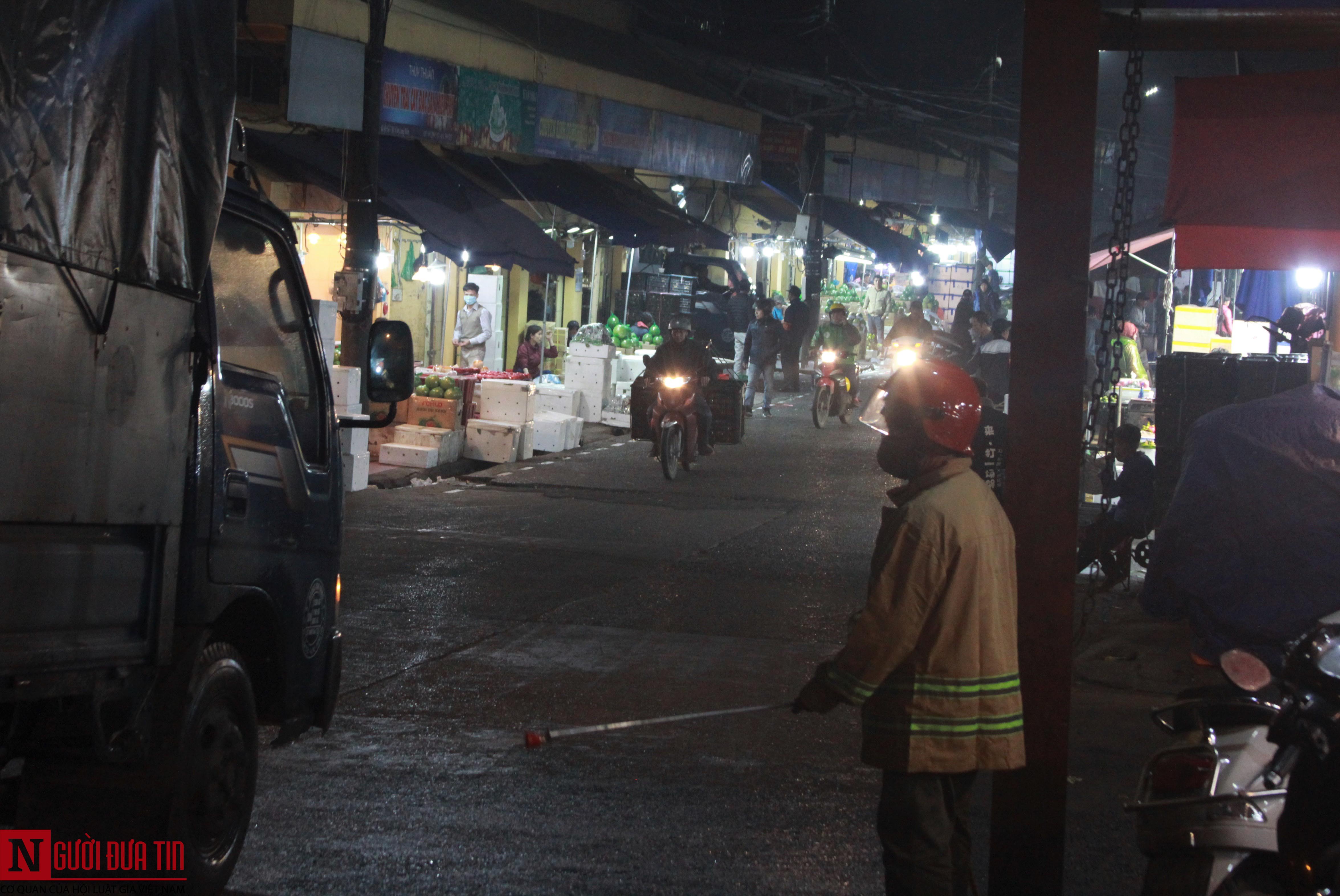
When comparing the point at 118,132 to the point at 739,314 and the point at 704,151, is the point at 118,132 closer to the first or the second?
the point at 704,151

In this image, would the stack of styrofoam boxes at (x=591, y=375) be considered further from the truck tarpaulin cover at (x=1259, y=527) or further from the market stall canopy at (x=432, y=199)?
the truck tarpaulin cover at (x=1259, y=527)

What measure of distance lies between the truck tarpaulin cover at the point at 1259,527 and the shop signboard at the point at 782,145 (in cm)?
2285

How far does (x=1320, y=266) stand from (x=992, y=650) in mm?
4668

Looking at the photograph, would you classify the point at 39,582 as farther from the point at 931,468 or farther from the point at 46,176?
the point at 931,468

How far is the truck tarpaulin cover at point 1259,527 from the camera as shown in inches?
202

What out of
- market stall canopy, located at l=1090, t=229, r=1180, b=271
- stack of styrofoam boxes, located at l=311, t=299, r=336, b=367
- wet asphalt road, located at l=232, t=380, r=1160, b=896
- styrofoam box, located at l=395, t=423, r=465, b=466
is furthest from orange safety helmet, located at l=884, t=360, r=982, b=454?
styrofoam box, located at l=395, t=423, r=465, b=466

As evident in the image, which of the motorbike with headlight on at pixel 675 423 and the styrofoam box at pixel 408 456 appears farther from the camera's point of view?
the motorbike with headlight on at pixel 675 423

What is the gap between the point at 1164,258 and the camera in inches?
656

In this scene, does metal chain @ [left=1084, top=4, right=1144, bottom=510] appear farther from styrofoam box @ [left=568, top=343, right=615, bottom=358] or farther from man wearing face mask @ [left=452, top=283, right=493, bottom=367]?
man wearing face mask @ [left=452, top=283, right=493, bottom=367]

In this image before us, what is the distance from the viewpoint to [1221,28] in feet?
13.9

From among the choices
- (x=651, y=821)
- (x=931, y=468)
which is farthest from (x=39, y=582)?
(x=651, y=821)

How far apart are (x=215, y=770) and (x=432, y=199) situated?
14165mm

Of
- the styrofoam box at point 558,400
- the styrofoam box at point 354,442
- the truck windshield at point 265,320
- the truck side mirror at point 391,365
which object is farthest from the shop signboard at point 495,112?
the truck windshield at point 265,320

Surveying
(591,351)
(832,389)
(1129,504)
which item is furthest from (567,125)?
(1129,504)
